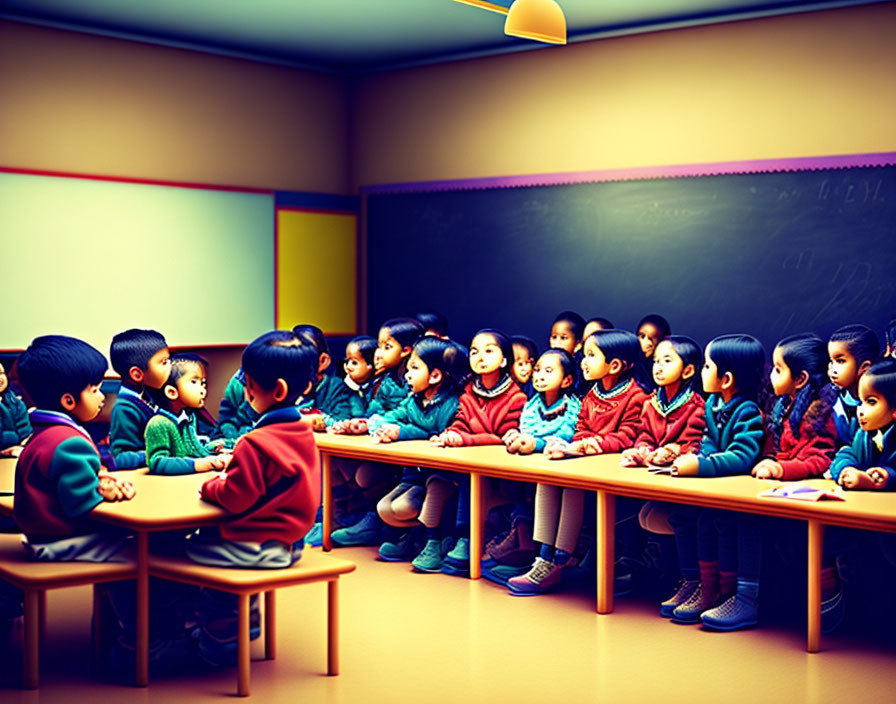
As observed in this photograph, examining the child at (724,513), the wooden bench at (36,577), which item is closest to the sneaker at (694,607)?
the child at (724,513)

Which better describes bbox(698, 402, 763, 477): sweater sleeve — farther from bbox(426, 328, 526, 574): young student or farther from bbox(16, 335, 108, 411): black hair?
bbox(16, 335, 108, 411): black hair

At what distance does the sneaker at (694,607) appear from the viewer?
16.4 ft

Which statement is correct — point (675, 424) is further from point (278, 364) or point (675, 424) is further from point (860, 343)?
point (278, 364)

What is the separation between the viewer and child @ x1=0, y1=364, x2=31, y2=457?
563cm

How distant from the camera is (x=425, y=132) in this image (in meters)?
8.18

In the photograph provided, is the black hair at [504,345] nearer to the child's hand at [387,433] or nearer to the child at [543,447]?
the child at [543,447]

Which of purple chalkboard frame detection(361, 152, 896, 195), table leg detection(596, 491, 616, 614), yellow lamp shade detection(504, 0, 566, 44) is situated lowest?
table leg detection(596, 491, 616, 614)

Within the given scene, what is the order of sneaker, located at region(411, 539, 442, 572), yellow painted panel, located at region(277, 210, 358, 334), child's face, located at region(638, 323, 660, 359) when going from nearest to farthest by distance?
sneaker, located at region(411, 539, 442, 572), child's face, located at region(638, 323, 660, 359), yellow painted panel, located at region(277, 210, 358, 334)

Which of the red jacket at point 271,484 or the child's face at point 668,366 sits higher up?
the child's face at point 668,366

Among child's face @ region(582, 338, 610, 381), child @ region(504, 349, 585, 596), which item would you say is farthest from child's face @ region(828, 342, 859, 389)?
child @ region(504, 349, 585, 596)

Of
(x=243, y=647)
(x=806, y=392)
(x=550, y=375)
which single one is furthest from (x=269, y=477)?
(x=806, y=392)

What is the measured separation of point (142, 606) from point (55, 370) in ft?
2.66

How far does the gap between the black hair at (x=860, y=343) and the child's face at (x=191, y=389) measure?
2.50 meters

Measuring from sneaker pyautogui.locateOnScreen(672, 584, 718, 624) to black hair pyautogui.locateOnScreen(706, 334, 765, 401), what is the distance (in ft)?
2.66
